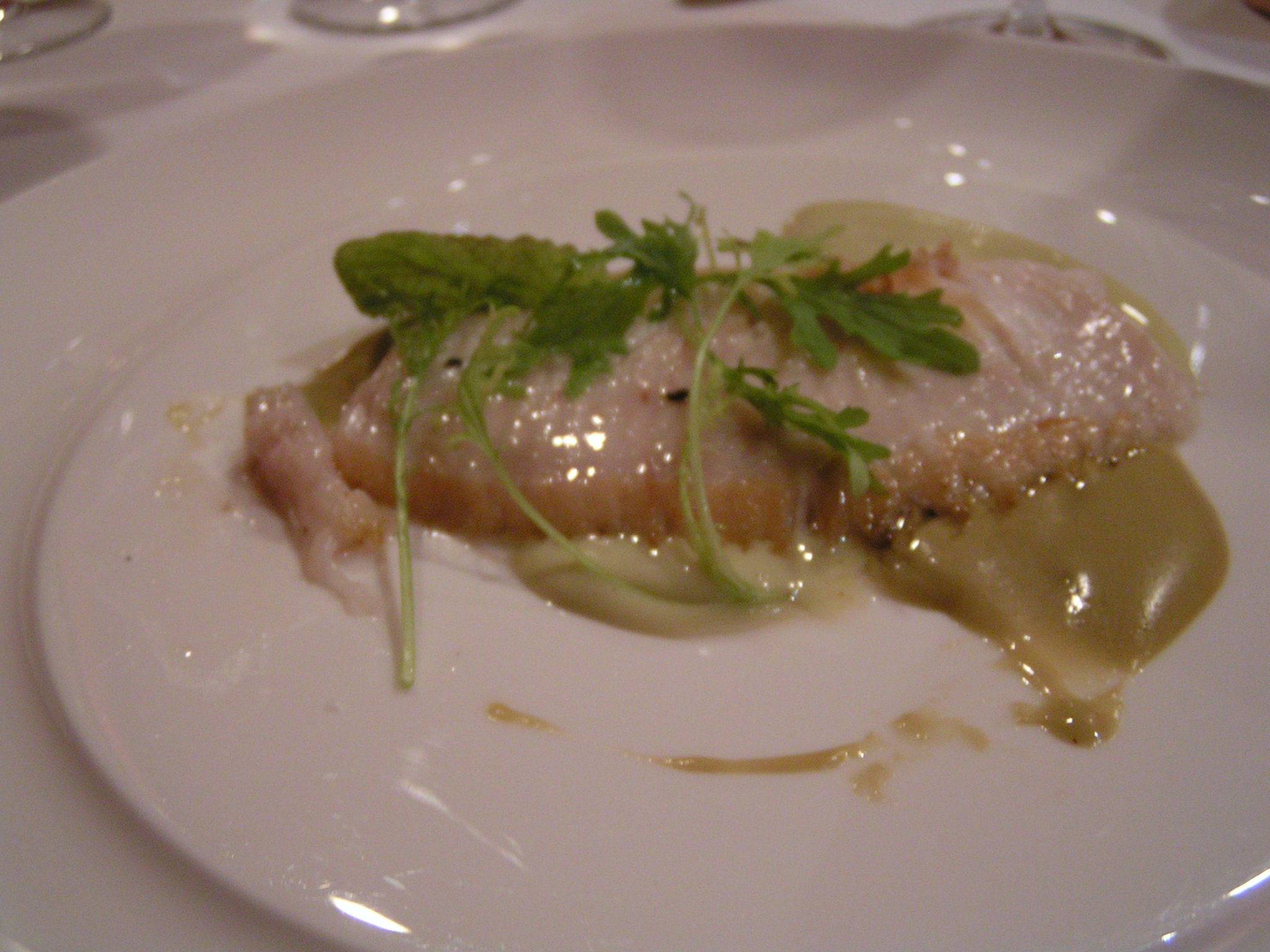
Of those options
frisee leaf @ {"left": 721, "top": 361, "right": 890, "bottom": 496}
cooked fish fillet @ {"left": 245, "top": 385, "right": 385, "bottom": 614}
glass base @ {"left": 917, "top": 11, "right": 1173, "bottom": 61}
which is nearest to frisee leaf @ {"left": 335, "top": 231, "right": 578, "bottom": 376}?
cooked fish fillet @ {"left": 245, "top": 385, "right": 385, "bottom": 614}

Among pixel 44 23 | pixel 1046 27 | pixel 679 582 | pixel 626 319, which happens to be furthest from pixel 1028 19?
pixel 44 23

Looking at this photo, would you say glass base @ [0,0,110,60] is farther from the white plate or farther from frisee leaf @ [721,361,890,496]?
frisee leaf @ [721,361,890,496]

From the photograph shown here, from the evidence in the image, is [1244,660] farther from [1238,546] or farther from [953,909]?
[953,909]

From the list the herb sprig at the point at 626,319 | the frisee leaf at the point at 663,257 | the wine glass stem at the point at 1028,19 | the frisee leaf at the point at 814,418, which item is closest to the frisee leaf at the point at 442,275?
the herb sprig at the point at 626,319

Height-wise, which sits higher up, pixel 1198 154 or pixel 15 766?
pixel 1198 154

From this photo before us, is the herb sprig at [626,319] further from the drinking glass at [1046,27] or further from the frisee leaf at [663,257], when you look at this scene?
the drinking glass at [1046,27]

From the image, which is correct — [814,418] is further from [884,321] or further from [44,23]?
[44,23]

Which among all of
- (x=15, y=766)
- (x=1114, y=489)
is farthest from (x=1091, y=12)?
(x=15, y=766)
